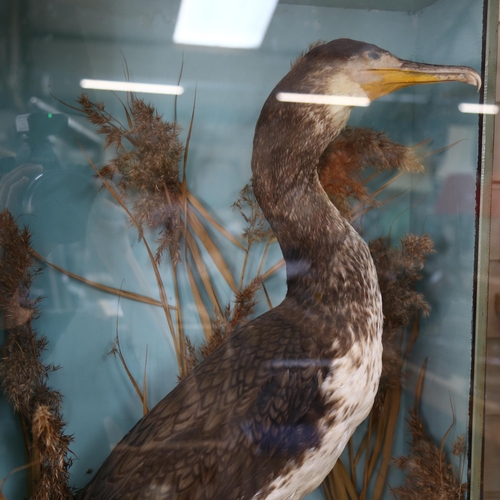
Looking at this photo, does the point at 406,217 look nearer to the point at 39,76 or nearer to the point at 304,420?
the point at 304,420

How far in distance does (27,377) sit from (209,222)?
0.51m

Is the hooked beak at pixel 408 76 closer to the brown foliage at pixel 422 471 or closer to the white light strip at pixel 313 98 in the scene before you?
the white light strip at pixel 313 98

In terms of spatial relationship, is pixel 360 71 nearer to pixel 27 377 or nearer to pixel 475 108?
pixel 475 108

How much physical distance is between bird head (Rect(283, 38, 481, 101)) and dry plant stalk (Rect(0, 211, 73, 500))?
28.5 inches

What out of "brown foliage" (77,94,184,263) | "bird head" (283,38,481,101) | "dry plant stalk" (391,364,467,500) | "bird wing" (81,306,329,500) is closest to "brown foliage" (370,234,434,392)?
"dry plant stalk" (391,364,467,500)

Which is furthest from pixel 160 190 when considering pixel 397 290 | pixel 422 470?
pixel 422 470

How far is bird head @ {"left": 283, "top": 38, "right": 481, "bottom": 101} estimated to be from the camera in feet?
3.40

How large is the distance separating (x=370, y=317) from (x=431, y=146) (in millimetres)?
480

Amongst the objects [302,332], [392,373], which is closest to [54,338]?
[302,332]

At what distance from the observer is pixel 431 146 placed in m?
1.18

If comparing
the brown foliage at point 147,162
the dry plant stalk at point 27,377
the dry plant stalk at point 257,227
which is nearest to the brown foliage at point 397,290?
the dry plant stalk at point 257,227

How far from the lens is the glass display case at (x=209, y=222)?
99 cm

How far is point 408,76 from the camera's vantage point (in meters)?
1.04

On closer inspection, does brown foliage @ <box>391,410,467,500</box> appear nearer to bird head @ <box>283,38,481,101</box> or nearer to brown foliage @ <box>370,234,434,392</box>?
brown foliage @ <box>370,234,434,392</box>
